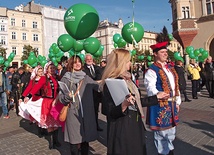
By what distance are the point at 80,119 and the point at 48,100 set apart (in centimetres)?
190

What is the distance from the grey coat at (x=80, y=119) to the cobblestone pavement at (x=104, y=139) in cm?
111

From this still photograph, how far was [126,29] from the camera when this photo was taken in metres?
7.81

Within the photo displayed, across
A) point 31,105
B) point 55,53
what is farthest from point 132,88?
point 55,53

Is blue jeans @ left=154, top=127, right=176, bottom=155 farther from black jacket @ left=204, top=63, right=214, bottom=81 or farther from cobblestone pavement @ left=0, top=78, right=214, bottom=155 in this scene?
black jacket @ left=204, top=63, right=214, bottom=81

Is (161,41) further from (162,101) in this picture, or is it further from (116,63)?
(116,63)

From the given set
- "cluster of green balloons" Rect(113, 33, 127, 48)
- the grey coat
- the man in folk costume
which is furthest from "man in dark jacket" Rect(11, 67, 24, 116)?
the man in folk costume

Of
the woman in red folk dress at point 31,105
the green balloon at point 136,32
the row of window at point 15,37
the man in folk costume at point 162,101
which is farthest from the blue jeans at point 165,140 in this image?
the row of window at point 15,37

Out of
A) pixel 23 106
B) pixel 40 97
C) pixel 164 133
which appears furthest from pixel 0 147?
pixel 164 133

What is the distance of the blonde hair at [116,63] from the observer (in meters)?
2.74

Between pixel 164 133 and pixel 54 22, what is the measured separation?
195ft

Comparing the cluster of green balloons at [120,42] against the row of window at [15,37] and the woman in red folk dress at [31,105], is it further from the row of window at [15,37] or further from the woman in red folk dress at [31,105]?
the row of window at [15,37]

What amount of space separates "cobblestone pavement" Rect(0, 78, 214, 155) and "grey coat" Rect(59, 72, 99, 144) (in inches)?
43.5

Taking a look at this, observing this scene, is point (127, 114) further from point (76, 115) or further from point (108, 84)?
point (76, 115)

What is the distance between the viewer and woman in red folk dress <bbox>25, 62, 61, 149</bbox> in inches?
212
